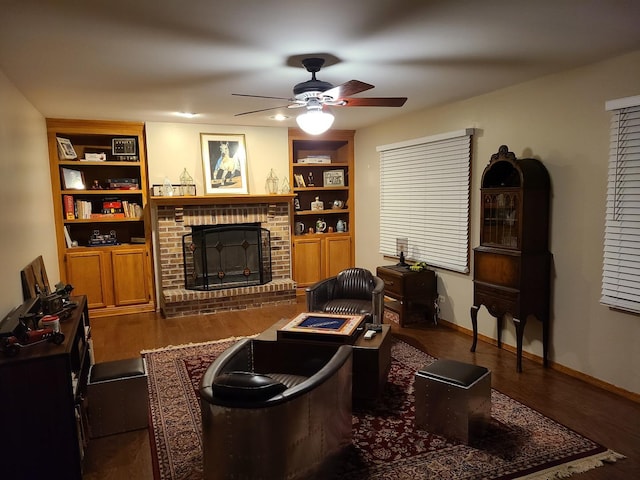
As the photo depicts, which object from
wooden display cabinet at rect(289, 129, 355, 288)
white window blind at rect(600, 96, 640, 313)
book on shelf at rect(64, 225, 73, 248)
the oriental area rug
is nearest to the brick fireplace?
wooden display cabinet at rect(289, 129, 355, 288)

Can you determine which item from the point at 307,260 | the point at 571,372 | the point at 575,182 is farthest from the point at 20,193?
the point at 571,372

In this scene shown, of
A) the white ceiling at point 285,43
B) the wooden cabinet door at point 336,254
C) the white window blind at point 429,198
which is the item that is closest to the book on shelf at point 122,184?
the white ceiling at point 285,43

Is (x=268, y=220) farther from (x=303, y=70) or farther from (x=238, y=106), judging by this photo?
(x=303, y=70)

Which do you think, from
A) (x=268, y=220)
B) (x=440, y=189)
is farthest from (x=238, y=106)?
(x=440, y=189)

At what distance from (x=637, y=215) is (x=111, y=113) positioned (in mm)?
5083

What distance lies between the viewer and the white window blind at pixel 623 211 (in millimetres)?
3078

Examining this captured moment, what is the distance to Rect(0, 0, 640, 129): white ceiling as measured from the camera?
2.20 m

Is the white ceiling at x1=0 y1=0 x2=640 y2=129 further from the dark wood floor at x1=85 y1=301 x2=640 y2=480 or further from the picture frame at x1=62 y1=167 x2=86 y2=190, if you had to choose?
the dark wood floor at x1=85 y1=301 x2=640 y2=480

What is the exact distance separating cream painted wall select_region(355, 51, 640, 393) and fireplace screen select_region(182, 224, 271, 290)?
3.16 meters

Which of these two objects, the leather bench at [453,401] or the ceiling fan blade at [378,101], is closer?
the leather bench at [453,401]

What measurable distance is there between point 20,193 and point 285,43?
96.3 inches

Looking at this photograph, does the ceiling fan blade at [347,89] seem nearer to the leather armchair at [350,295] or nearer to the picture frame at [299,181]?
the leather armchair at [350,295]

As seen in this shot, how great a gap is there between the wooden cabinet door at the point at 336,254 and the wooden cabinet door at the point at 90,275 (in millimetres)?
3067

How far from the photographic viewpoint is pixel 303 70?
3.30 metres
